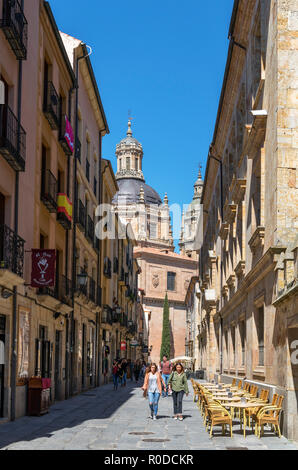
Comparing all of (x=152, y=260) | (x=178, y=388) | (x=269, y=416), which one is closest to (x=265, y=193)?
(x=269, y=416)

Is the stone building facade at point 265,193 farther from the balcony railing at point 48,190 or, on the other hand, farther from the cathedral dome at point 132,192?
the cathedral dome at point 132,192

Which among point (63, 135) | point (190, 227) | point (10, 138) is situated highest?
point (190, 227)

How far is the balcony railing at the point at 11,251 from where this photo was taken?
601 inches

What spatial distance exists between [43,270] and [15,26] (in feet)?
19.8

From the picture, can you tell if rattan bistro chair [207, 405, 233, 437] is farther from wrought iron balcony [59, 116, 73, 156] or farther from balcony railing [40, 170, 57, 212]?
wrought iron balcony [59, 116, 73, 156]

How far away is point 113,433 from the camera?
45.9 ft

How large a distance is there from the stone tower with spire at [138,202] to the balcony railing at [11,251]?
310 ft

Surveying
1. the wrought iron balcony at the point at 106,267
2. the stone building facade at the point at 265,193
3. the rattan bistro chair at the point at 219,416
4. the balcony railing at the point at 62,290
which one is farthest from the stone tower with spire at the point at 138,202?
the rattan bistro chair at the point at 219,416

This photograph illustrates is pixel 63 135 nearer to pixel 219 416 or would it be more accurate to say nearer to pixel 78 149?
pixel 78 149

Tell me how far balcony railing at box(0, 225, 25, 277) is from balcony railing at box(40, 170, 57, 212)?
3706 millimetres

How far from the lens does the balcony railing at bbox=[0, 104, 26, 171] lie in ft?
50.5

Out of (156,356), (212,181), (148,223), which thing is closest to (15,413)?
(212,181)

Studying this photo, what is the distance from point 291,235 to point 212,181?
2351 cm

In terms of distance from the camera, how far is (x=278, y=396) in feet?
45.1
